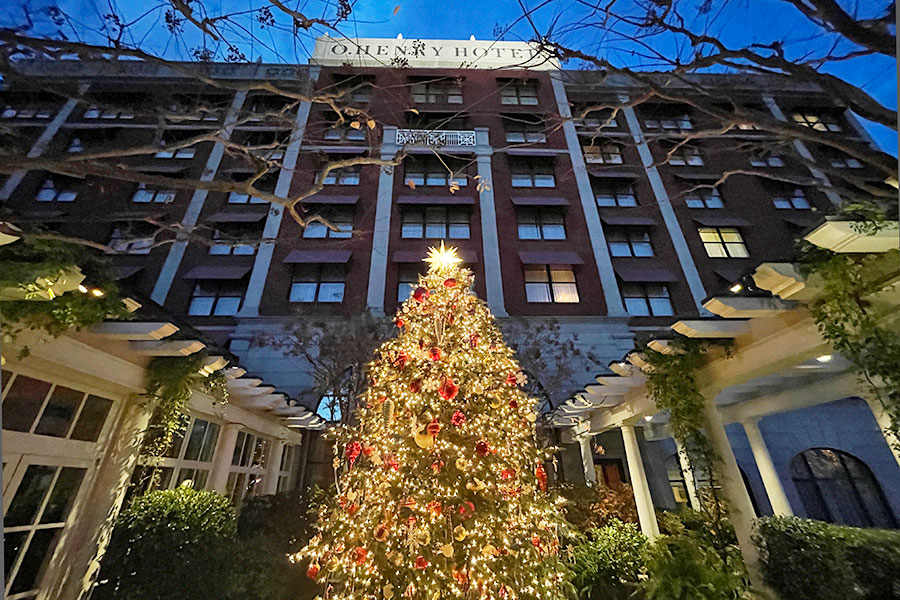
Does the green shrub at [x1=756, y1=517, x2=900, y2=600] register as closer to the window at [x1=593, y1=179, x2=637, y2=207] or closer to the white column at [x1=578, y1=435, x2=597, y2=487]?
the white column at [x1=578, y1=435, x2=597, y2=487]

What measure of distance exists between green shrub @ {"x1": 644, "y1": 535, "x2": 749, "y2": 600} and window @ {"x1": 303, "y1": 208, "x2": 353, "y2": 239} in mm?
12158

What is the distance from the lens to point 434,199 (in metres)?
13.7

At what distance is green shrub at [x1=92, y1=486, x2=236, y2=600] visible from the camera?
3605 millimetres

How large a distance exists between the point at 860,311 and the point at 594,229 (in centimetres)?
1137

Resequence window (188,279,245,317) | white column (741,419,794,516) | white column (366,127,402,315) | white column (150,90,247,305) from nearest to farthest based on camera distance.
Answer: white column (741,419,794,516)
white column (150,90,247,305)
window (188,279,245,317)
white column (366,127,402,315)

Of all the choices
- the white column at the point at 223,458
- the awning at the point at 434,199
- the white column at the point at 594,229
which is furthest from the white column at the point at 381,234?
the white column at the point at 594,229

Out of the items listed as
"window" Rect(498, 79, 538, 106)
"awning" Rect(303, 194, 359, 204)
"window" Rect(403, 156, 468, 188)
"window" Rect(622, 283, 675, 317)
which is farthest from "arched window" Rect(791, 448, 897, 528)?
"window" Rect(498, 79, 538, 106)

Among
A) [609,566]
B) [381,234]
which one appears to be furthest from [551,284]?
[609,566]

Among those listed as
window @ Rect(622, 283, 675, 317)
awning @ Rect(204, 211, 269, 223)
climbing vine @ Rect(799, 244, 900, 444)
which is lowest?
climbing vine @ Rect(799, 244, 900, 444)

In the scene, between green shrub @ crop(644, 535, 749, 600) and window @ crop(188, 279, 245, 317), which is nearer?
green shrub @ crop(644, 535, 749, 600)

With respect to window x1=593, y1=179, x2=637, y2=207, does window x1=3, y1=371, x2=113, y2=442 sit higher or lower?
lower

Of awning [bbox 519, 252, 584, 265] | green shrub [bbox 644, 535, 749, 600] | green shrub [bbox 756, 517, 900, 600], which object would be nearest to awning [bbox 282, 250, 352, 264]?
awning [bbox 519, 252, 584, 265]

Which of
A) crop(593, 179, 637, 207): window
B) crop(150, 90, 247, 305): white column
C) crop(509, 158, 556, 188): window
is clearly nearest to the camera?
crop(150, 90, 247, 305): white column

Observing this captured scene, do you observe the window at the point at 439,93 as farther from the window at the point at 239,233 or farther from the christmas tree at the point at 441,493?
the christmas tree at the point at 441,493
